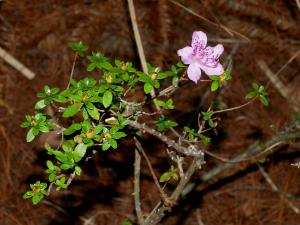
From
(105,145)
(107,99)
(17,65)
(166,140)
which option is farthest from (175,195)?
(17,65)

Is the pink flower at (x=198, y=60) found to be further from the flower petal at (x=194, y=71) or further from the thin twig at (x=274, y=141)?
the thin twig at (x=274, y=141)

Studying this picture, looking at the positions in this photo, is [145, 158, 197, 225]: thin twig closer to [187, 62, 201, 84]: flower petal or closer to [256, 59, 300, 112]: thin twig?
[187, 62, 201, 84]: flower petal

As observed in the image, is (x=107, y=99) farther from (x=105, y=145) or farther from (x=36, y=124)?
(x=36, y=124)

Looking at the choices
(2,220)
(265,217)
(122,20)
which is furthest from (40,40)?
(265,217)

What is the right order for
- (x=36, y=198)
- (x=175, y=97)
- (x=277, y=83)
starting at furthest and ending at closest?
(x=277, y=83) < (x=175, y=97) < (x=36, y=198)

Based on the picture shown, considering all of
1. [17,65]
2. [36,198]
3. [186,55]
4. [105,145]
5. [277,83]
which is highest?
[186,55]

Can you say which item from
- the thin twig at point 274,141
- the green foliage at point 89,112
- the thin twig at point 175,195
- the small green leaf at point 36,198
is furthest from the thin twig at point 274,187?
the small green leaf at point 36,198
